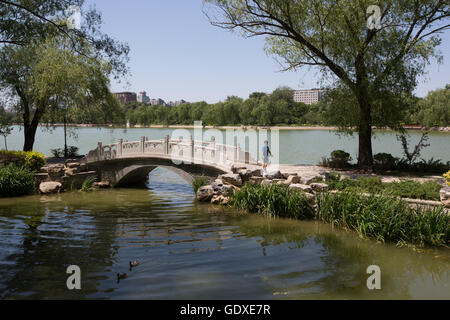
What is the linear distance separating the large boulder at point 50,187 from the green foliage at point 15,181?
0.42 metres

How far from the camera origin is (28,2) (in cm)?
1318

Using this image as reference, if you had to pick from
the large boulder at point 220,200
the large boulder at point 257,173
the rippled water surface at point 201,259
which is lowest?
the rippled water surface at point 201,259

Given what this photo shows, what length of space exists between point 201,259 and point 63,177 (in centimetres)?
1202

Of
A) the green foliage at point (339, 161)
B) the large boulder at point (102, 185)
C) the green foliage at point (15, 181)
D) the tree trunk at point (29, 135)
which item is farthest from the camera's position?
the tree trunk at point (29, 135)

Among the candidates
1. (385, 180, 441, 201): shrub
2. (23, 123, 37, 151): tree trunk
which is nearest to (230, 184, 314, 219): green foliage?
(385, 180, 441, 201): shrub

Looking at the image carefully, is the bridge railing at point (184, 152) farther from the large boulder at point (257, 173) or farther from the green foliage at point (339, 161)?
the green foliage at point (339, 161)

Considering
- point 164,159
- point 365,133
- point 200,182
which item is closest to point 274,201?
point 200,182

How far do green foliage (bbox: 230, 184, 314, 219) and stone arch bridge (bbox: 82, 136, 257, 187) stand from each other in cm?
221

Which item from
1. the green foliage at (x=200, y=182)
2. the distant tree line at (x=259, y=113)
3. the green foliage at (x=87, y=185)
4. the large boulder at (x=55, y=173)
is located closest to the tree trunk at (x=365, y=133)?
the green foliage at (x=200, y=182)

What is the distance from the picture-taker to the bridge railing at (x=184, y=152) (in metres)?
15.4

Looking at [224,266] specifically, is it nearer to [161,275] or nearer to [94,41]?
[161,275]

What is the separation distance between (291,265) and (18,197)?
12.6 m

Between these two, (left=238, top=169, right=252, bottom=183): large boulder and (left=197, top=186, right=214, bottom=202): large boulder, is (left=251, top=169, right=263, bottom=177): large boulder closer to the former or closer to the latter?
(left=238, top=169, right=252, bottom=183): large boulder
